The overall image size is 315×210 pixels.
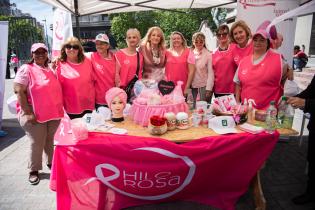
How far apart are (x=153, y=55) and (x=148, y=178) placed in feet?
6.88

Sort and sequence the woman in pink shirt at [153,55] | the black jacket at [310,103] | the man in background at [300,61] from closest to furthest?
the black jacket at [310,103] < the woman in pink shirt at [153,55] < the man in background at [300,61]

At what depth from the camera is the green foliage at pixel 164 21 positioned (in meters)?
22.2

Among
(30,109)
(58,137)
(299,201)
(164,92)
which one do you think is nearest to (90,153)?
(58,137)

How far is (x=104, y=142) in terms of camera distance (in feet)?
7.50

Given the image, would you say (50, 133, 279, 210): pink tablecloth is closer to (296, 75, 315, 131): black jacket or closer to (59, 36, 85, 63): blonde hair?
(296, 75, 315, 131): black jacket

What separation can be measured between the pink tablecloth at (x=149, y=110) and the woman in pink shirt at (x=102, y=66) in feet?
3.35

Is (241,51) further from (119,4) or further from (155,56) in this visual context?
(119,4)

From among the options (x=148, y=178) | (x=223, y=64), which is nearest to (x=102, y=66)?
(x=223, y=64)

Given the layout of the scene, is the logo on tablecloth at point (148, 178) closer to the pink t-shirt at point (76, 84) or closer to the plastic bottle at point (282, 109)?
the plastic bottle at point (282, 109)

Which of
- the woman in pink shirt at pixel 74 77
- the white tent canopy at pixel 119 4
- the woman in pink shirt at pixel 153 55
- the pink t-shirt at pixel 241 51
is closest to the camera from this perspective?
the woman in pink shirt at pixel 74 77

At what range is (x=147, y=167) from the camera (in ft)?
7.47

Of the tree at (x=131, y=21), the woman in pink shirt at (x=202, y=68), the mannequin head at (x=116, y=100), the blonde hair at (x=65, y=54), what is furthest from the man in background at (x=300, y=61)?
the tree at (x=131, y=21)

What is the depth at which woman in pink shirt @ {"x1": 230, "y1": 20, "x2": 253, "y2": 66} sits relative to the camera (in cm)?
361

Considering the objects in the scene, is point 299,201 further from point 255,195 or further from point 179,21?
point 179,21
